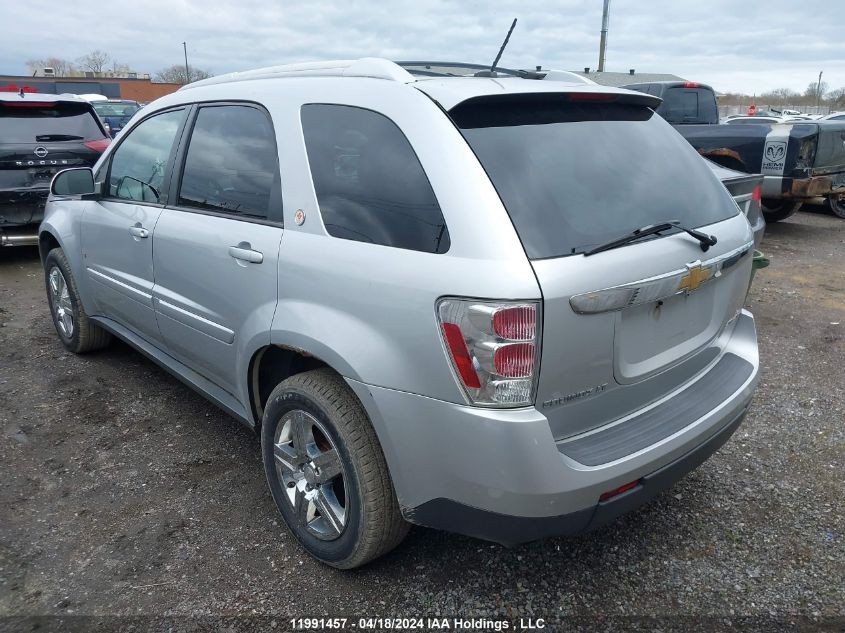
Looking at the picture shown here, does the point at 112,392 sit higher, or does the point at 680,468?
the point at 680,468

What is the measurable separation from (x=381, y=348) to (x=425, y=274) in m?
0.28

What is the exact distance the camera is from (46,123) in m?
7.42

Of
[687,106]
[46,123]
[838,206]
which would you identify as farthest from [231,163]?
[838,206]

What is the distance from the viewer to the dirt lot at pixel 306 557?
2447 millimetres

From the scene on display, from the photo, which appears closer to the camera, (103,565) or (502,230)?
(502,230)

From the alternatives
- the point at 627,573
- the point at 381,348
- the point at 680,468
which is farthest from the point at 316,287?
the point at 627,573

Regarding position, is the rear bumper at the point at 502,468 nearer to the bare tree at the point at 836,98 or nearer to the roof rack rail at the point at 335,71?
the roof rack rail at the point at 335,71

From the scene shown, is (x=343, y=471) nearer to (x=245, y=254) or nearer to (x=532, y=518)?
(x=532, y=518)

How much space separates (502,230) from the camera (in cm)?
200

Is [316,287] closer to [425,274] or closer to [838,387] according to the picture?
[425,274]

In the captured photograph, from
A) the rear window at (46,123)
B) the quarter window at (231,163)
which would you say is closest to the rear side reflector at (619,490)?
the quarter window at (231,163)

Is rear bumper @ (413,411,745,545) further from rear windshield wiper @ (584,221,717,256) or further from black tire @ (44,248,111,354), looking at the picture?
black tire @ (44,248,111,354)

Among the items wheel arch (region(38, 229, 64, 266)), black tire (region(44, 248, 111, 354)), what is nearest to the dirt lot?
black tire (region(44, 248, 111, 354))

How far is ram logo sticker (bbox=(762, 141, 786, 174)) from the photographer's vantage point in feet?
27.4
